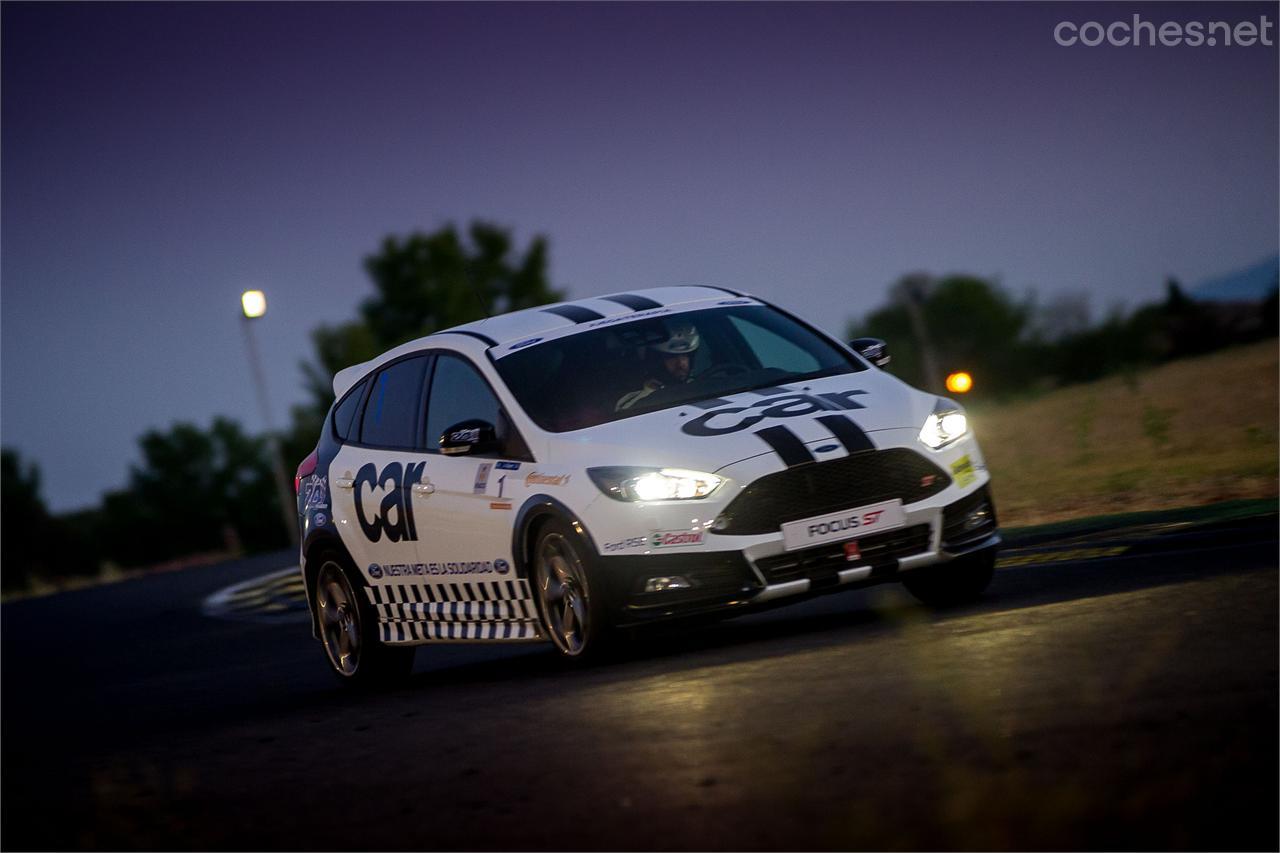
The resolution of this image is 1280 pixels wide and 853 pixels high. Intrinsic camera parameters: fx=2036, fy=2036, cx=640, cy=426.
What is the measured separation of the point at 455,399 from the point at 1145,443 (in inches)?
490

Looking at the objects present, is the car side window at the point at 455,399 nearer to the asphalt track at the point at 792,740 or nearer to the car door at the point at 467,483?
the car door at the point at 467,483

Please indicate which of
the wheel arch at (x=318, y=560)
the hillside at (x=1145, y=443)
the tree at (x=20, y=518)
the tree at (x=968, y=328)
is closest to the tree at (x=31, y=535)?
the tree at (x=20, y=518)

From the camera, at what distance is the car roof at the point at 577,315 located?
10.5m

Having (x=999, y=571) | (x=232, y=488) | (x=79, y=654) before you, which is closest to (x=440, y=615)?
(x=999, y=571)

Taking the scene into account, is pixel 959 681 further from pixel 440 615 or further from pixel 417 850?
pixel 440 615

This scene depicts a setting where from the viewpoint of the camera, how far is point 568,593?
368 inches

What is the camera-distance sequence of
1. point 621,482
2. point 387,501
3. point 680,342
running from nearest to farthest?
point 621,482 < point 680,342 < point 387,501

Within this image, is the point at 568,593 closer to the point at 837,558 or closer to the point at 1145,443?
the point at 837,558

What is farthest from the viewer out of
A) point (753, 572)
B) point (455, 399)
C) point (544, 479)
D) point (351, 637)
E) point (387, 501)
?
point (351, 637)

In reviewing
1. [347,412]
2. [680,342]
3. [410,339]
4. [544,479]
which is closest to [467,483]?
[544,479]

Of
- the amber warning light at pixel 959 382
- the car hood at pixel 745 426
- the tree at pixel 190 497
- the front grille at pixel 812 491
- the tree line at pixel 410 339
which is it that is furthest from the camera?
the tree at pixel 190 497

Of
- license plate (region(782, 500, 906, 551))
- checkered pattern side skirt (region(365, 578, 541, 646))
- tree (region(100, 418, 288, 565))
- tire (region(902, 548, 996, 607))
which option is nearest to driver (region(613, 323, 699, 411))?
checkered pattern side skirt (region(365, 578, 541, 646))

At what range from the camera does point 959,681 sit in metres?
7.03

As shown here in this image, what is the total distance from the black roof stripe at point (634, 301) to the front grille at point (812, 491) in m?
2.17
